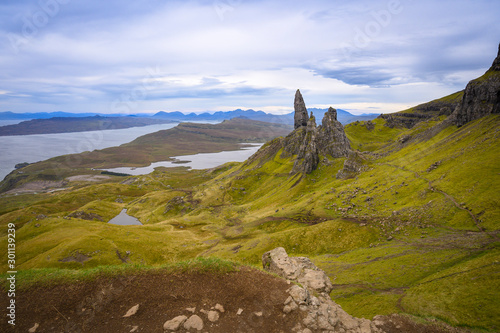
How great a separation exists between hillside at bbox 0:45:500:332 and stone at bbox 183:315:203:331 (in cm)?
202

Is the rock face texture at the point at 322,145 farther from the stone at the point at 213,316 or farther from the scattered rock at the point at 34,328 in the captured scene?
the scattered rock at the point at 34,328

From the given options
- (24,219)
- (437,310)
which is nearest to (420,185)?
(437,310)

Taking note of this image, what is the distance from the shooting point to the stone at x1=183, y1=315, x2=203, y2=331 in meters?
16.8

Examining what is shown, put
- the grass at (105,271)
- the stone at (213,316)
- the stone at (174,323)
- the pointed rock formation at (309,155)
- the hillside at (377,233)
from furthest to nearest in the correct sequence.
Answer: the pointed rock formation at (309,155) → the hillside at (377,233) → the grass at (105,271) → the stone at (213,316) → the stone at (174,323)

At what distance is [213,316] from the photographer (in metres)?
17.7

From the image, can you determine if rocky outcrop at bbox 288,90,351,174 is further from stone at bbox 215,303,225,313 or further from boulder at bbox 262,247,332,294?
stone at bbox 215,303,225,313

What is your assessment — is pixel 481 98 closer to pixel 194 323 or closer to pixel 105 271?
pixel 194 323

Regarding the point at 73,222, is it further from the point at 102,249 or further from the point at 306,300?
the point at 306,300

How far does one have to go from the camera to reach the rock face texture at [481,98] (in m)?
90.4

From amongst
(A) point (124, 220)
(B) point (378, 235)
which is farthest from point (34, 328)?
(A) point (124, 220)

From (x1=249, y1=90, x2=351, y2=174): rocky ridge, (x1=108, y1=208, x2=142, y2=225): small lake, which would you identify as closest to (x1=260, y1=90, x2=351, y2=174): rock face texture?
(x1=249, y1=90, x2=351, y2=174): rocky ridge

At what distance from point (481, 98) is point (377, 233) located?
85.5 metres

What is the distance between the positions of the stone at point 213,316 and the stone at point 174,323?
Result: 179 centimetres

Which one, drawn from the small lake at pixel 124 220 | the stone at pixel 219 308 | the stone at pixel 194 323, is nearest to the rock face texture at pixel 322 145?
the small lake at pixel 124 220
